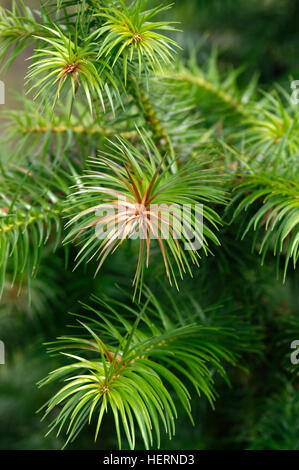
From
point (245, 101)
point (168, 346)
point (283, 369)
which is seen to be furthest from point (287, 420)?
point (245, 101)

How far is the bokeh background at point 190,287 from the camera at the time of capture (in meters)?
0.42

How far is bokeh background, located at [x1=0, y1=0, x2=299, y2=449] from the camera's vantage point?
421 mm

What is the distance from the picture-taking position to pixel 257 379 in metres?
0.41

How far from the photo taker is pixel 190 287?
0.39 meters

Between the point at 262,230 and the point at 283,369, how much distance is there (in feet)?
0.39
